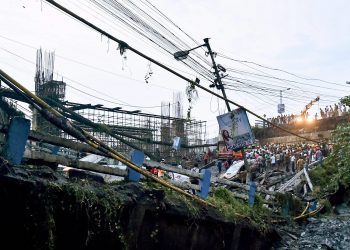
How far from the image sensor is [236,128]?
1541 cm

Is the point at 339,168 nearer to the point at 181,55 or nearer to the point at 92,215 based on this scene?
the point at 181,55

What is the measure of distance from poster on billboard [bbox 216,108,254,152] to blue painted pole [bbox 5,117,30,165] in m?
11.2

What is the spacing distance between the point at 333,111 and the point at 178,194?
3596 cm

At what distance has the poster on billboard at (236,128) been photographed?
594 inches

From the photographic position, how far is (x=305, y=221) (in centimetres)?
1289

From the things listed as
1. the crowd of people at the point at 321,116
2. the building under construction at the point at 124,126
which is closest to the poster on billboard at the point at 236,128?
the building under construction at the point at 124,126

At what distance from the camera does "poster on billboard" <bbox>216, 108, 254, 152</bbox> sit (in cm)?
1509

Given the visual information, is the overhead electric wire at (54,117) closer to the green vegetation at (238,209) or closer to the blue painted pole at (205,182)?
the blue painted pole at (205,182)

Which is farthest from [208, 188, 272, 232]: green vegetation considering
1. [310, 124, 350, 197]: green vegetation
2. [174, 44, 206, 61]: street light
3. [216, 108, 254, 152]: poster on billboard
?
[310, 124, 350, 197]: green vegetation

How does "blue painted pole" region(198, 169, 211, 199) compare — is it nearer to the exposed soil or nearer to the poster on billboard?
the exposed soil

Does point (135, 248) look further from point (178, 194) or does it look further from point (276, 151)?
point (276, 151)

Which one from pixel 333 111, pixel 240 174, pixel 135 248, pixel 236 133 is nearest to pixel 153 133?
pixel 240 174

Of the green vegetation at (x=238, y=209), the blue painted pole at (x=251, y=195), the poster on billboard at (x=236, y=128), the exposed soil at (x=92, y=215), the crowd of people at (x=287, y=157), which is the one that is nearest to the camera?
the exposed soil at (x=92, y=215)

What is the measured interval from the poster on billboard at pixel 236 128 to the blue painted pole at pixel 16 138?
36.7 ft
